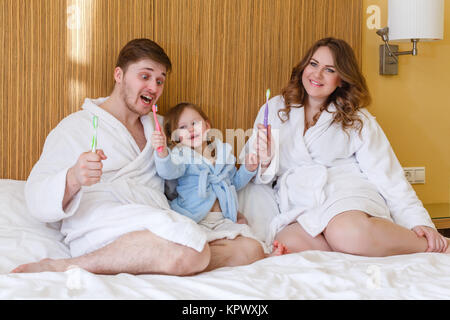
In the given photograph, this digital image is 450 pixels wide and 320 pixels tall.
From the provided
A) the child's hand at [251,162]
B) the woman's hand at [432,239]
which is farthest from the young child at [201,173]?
the woman's hand at [432,239]

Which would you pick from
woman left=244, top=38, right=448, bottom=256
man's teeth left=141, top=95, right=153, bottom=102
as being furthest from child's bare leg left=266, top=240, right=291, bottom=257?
man's teeth left=141, top=95, right=153, bottom=102

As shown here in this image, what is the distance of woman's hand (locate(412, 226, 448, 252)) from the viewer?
1.78 m

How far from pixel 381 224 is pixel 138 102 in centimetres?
99

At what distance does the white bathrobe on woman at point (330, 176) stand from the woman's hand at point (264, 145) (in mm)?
29

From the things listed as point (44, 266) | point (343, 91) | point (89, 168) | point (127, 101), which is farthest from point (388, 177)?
point (44, 266)

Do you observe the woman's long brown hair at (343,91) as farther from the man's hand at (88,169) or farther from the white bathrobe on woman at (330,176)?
the man's hand at (88,169)

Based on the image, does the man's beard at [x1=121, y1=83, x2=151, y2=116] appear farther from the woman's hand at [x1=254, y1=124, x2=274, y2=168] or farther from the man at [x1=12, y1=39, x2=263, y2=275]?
the woman's hand at [x1=254, y1=124, x2=274, y2=168]

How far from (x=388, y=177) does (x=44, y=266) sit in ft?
4.33

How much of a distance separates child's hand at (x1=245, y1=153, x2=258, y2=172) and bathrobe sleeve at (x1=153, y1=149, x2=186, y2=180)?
11.1 inches

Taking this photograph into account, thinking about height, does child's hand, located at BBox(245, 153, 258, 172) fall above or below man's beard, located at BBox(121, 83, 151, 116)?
below

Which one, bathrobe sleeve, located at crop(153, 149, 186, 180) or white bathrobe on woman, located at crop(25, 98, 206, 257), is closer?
white bathrobe on woman, located at crop(25, 98, 206, 257)

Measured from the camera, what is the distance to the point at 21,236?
1.57 m

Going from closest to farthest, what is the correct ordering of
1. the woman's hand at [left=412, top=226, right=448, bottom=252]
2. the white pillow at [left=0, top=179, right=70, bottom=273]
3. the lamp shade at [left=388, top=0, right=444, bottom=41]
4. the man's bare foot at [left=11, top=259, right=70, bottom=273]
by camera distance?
the man's bare foot at [left=11, top=259, right=70, bottom=273] → the white pillow at [left=0, top=179, right=70, bottom=273] → the woman's hand at [left=412, top=226, right=448, bottom=252] → the lamp shade at [left=388, top=0, right=444, bottom=41]

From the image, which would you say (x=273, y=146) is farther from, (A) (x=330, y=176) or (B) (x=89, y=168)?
(B) (x=89, y=168)
